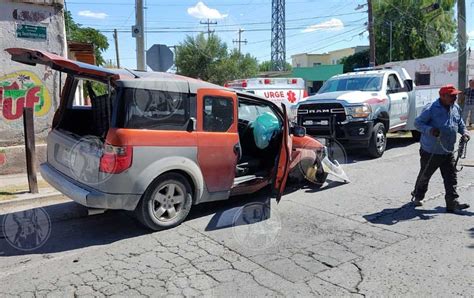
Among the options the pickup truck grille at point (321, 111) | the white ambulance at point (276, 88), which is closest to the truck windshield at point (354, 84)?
the pickup truck grille at point (321, 111)

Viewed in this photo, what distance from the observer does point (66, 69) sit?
5.07m

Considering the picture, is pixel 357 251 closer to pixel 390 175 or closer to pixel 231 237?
pixel 231 237

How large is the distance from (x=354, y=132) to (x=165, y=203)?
18.5 feet

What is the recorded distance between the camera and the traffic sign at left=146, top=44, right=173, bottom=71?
9570 millimetres

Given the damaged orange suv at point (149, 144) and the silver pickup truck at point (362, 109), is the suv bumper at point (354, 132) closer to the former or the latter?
the silver pickup truck at point (362, 109)

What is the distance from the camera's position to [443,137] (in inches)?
226

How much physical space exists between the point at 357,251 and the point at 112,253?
8.40ft

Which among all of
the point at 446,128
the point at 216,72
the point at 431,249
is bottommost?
the point at 431,249

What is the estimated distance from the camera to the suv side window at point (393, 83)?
11017mm

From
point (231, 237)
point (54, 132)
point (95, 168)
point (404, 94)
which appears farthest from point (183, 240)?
point (404, 94)

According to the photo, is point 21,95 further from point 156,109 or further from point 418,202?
point 418,202

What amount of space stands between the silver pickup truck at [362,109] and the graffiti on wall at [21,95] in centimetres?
566

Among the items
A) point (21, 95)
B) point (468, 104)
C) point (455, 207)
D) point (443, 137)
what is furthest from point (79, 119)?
point (468, 104)

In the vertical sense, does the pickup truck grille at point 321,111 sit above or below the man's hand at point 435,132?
above
